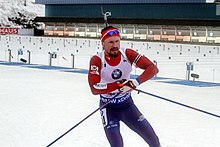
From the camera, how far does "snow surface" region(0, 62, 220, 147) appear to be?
891 cm

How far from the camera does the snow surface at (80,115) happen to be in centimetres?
891

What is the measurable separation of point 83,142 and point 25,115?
3015 mm

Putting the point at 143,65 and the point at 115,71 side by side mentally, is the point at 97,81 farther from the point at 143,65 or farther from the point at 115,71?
the point at 143,65

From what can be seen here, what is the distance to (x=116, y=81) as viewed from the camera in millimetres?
6125

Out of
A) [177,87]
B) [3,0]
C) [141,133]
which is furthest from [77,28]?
[3,0]

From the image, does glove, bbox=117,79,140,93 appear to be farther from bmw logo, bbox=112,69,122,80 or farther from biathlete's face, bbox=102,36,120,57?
biathlete's face, bbox=102,36,120,57

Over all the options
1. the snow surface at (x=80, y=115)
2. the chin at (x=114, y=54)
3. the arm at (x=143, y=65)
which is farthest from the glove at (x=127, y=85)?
the snow surface at (x=80, y=115)

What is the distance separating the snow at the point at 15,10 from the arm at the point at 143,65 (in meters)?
161

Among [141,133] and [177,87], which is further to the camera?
[177,87]

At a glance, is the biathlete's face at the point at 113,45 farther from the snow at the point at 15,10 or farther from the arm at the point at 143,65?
the snow at the point at 15,10

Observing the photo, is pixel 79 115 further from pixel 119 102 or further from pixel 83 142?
pixel 119 102

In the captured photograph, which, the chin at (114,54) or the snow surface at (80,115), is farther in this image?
the snow surface at (80,115)

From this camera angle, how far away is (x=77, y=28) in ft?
278

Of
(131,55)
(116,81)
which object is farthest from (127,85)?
(131,55)
